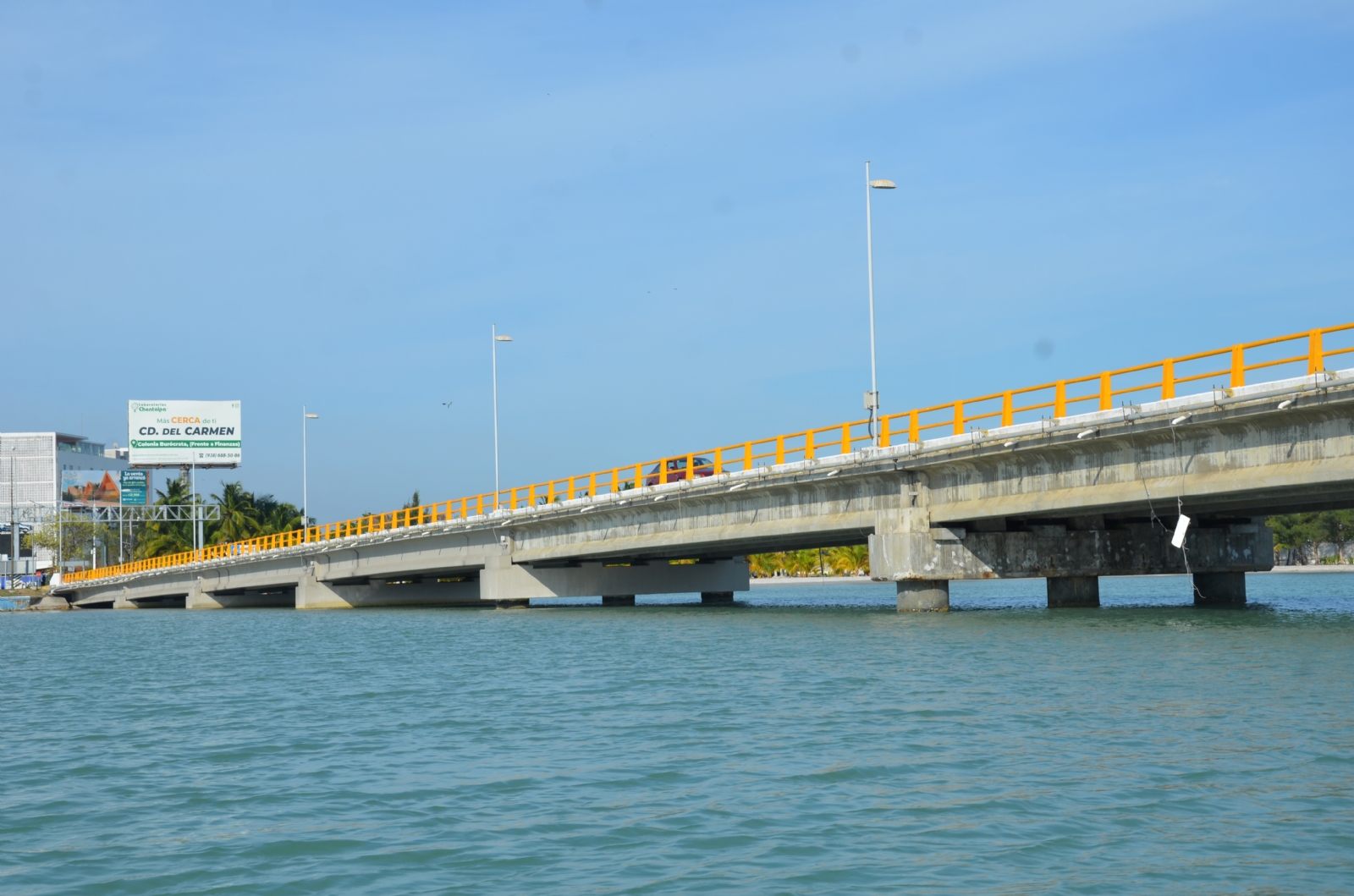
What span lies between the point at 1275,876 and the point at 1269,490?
20.6m

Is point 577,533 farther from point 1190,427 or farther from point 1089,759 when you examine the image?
point 1089,759

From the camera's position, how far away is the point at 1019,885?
9266 mm

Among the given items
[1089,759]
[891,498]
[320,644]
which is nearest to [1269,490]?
[891,498]

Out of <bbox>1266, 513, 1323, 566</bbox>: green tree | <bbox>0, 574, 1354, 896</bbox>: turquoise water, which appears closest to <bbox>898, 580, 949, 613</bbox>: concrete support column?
<bbox>0, 574, 1354, 896</bbox>: turquoise water

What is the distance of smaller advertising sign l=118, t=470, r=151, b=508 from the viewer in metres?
104

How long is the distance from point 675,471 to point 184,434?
7759 centimetres

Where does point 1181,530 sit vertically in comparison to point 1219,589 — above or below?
above

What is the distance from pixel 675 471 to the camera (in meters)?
47.4

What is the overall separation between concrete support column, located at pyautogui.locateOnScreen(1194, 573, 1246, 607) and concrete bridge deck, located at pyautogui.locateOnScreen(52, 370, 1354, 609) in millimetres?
60

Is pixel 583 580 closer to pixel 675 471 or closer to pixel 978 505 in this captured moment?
pixel 675 471

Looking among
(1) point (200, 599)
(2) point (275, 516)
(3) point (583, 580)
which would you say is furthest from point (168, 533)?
(3) point (583, 580)

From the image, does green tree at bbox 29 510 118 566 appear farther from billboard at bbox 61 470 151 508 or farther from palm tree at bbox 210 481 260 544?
palm tree at bbox 210 481 260 544

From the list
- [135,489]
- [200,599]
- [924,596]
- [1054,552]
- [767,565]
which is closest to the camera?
[1054,552]

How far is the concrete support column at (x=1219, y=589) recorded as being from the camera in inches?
1609
